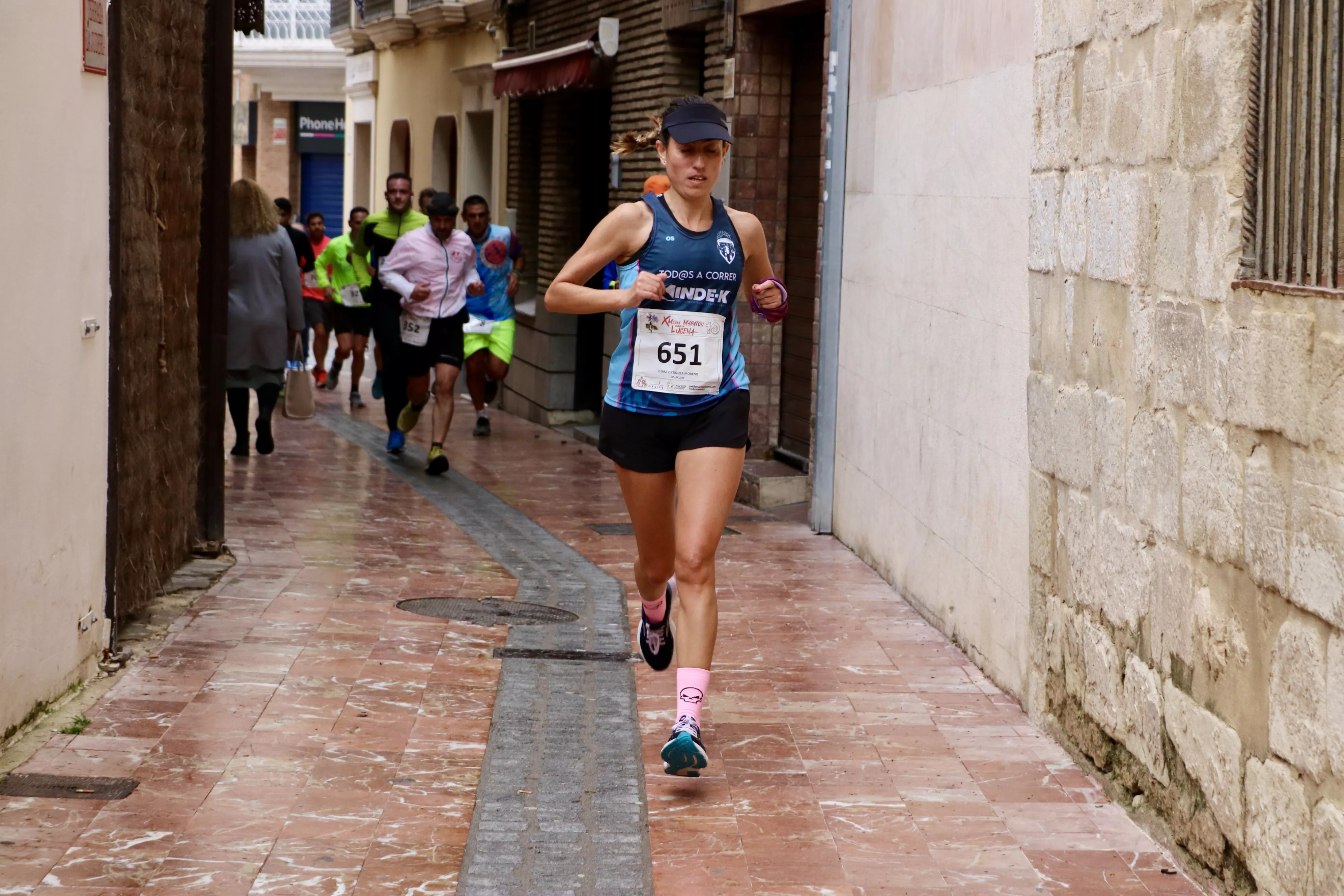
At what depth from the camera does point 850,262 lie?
9969 mm

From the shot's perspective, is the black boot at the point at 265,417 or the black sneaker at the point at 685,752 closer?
the black sneaker at the point at 685,752

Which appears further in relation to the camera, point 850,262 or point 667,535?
point 850,262

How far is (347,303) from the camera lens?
17.5m

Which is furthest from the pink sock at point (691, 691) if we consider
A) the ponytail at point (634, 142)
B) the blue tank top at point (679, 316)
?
the ponytail at point (634, 142)

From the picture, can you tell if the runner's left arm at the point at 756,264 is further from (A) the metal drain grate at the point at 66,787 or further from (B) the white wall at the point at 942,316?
(A) the metal drain grate at the point at 66,787

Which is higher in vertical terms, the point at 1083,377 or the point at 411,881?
Answer: the point at 1083,377

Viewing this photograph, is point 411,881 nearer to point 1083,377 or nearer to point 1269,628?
point 1269,628

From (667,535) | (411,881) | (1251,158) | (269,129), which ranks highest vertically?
(269,129)

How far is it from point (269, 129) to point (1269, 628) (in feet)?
122

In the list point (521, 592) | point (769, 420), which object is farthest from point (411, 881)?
point (769, 420)

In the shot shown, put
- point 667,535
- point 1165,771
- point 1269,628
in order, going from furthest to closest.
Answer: point 667,535
point 1165,771
point 1269,628

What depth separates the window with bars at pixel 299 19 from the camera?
35.7 meters

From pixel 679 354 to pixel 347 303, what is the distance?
12138mm

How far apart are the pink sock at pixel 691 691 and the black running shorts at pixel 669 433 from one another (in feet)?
2.19
